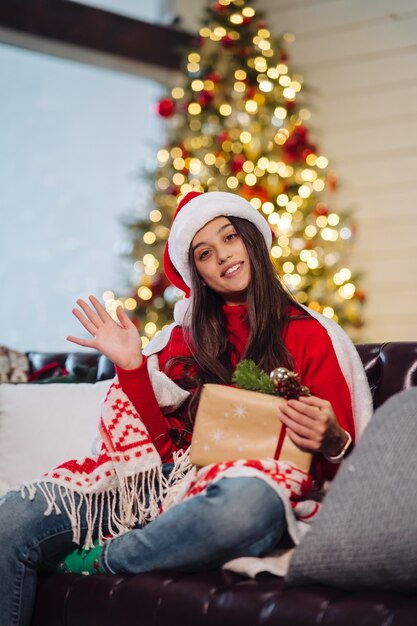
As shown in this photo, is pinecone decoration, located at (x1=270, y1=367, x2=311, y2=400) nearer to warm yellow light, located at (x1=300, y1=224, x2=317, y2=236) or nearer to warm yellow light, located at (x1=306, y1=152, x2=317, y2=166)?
warm yellow light, located at (x1=300, y1=224, x2=317, y2=236)

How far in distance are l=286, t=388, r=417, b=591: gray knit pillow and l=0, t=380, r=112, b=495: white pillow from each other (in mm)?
1104

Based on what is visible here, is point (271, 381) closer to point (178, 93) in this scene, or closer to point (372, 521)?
point (372, 521)

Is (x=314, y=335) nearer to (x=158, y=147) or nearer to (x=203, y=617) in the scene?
(x=203, y=617)

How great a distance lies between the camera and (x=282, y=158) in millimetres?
5191

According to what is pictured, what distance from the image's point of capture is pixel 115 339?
222 centimetres

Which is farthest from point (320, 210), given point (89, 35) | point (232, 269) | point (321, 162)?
point (232, 269)

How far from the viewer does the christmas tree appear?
5055 millimetres

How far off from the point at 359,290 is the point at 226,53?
1.51 metres

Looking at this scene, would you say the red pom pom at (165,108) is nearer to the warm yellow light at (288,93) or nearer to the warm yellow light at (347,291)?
the warm yellow light at (288,93)

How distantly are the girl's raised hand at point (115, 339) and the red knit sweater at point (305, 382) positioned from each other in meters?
0.03

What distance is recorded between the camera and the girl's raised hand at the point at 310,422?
1876 millimetres

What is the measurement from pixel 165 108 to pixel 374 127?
1.20 meters

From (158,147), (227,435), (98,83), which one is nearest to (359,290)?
(158,147)

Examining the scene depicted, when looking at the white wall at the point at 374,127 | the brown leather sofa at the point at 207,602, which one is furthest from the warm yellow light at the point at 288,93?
the brown leather sofa at the point at 207,602
